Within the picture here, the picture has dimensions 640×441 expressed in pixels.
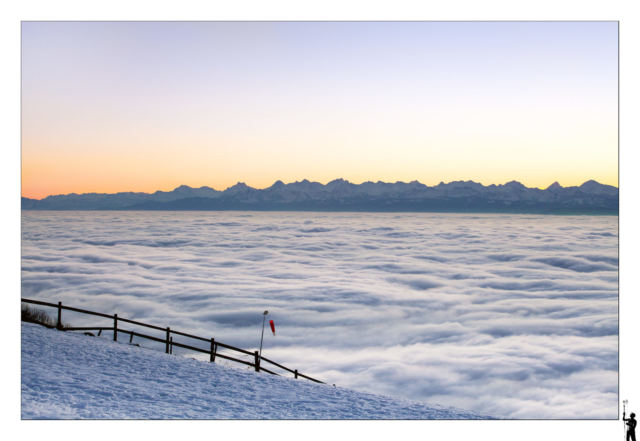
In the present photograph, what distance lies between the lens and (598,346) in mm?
32250

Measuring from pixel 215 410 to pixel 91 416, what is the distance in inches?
92.4

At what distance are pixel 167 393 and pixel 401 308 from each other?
50588 millimetres

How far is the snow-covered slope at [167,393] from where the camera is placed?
7.65m

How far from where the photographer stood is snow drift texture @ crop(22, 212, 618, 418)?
90.2 feet

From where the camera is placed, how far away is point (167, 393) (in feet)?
27.5

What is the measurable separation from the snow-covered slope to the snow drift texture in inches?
228

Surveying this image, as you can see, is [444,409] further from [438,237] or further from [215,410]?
[438,237]
